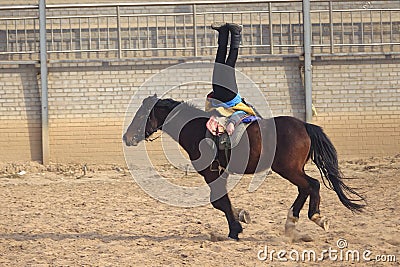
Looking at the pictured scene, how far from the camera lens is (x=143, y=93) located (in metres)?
13.9

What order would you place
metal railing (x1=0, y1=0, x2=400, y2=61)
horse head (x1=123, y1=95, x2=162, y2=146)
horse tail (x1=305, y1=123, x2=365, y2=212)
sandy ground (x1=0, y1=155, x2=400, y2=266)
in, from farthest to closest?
metal railing (x1=0, y1=0, x2=400, y2=61)
horse head (x1=123, y1=95, x2=162, y2=146)
horse tail (x1=305, y1=123, x2=365, y2=212)
sandy ground (x1=0, y1=155, x2=400, y2=266)

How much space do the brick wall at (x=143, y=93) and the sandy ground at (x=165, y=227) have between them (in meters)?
1.36

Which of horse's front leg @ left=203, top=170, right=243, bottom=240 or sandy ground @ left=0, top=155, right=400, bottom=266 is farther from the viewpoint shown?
horse's front leg @ left=203, top=170, right=243, bottom=240

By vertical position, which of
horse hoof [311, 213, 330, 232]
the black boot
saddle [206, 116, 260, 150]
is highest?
the black boot

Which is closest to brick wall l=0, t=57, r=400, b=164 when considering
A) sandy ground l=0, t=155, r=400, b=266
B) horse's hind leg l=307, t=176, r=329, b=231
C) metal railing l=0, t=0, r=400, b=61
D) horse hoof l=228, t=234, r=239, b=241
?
metal railing l=0, t=0, r=400, b=61

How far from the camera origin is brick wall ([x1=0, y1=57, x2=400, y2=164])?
13.9 metres

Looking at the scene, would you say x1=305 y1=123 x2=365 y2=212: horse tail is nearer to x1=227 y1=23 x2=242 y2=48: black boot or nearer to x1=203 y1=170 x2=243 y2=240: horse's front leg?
x1=203 y1=170 x2=243 y2=240: horse's front leg

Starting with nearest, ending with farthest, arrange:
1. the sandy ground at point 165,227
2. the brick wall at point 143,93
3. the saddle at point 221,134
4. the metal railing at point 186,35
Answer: the sandy ground at point 165,227 < the saddle at point 221,134 < the brick wall at point 143,93 < the metal railing at point 186,35

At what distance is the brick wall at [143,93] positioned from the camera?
13.9 meters

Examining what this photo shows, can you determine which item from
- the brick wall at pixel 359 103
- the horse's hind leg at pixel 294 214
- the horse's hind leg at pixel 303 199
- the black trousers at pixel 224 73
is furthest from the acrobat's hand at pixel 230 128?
the brick wall at pixel 359 103

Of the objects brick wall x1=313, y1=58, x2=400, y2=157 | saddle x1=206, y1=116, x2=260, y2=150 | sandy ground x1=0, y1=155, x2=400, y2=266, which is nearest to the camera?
sandy ground x1=0, y1=155, x2=400, y2=266

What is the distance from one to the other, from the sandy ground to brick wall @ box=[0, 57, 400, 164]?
1.36 meters

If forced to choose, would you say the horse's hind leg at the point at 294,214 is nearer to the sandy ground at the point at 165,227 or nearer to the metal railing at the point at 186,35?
the sandy ground at the point at 165,227

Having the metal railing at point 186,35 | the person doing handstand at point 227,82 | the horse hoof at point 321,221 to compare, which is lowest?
the horse hoof at point 321,221
